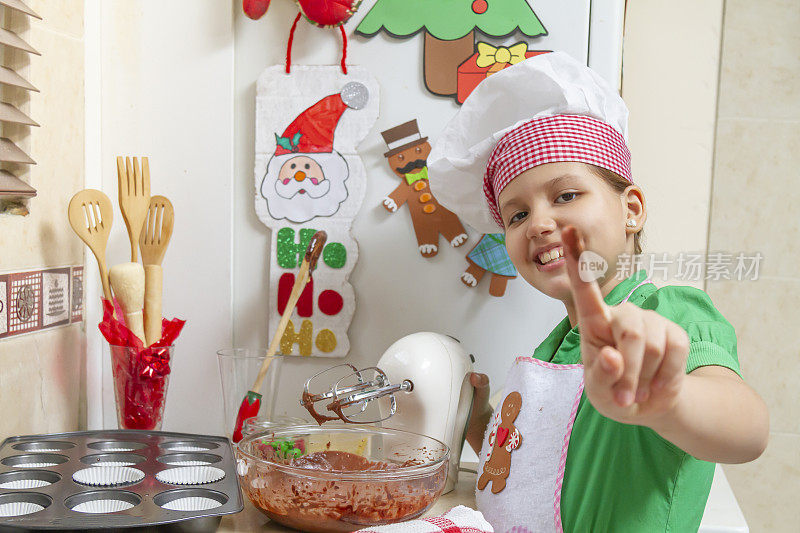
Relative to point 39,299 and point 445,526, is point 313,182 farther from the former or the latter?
point 445,526

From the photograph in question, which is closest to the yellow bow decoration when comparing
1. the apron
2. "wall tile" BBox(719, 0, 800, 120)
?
the apron

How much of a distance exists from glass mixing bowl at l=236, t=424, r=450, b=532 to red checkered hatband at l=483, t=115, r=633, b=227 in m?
0.34

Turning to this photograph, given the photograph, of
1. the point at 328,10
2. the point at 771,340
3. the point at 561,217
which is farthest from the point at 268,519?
the point at 771,340

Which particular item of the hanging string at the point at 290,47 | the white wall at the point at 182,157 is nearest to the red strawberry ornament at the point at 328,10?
the hanging string at the point at 290,47

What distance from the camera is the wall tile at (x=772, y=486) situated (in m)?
1.32

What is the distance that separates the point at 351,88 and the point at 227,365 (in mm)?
444

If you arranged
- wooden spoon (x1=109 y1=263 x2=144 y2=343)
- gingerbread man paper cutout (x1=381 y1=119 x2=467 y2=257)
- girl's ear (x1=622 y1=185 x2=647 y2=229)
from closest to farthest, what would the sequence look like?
girl's ear (x1=622 y1=185 x2=647 y2=229), wooden spoon (x1=109 y1=263 x2=144 y2=343), gingerbread man paper cutout (x1=381 y1=119 x2=467 y2=257)

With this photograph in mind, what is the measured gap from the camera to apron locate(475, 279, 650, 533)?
71 cm

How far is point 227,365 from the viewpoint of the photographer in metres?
0.94

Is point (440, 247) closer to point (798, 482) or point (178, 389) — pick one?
point (178, 389)

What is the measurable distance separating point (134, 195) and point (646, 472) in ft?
2.45

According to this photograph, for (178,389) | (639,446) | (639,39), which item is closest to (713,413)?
(639,446)

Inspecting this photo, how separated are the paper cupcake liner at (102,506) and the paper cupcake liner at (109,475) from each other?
3 centimetres

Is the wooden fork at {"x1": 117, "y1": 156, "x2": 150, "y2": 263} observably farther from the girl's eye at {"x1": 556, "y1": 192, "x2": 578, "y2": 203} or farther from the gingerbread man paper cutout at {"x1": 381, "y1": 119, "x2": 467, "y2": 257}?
the girl's eye at {"x1": 556, "y1": 192, "x2": 578, "y2": 203}
